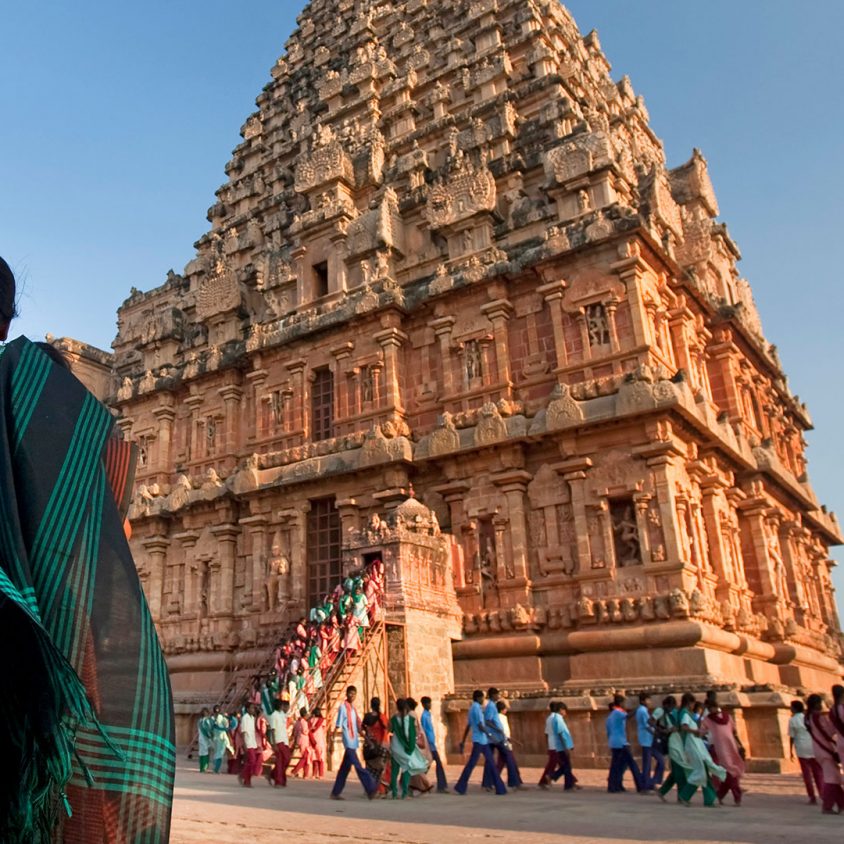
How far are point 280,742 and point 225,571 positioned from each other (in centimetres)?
1077

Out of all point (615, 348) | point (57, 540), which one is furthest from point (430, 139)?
point (57, 540)

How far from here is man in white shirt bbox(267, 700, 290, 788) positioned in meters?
12.6

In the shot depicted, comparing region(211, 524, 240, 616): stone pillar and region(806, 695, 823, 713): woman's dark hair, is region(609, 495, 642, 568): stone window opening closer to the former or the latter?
region(806, 695, 823, 713): woman's dark hair

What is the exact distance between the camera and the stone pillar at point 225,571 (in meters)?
22.7

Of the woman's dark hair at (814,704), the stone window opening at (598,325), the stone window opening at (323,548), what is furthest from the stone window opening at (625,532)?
the stone window opening at (323,548)

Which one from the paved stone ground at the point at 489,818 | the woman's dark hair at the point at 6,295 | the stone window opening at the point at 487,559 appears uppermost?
the stone window opening at the point at 487,559

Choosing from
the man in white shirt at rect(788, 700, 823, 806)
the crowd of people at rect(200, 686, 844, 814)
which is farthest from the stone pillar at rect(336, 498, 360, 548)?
the man in white shirt at rect(788, 700, 823, 806)

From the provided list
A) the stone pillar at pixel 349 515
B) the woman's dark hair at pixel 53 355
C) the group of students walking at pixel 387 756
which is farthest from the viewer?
the stone pillar at pixel 349 515

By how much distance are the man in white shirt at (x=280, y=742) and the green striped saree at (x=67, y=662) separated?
1191 cm

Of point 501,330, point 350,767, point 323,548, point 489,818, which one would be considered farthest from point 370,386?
point 489,818

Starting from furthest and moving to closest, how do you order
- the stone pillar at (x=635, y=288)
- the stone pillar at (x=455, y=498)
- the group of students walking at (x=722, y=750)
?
the stone pillar at (x=455, y=498) → the stone pillar at (x=635, y=288) → the group of students walking at (x=722, y=750)

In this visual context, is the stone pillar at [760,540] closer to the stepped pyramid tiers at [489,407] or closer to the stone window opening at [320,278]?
the stepped pyramid tiers at [489,407]

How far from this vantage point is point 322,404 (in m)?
23.2

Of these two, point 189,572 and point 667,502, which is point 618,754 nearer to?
point 667,502
